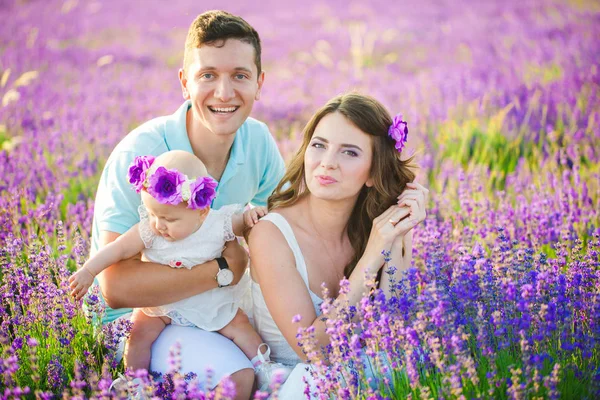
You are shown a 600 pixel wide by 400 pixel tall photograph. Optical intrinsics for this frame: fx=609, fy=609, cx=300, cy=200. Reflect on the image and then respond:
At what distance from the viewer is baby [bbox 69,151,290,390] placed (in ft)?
8.88

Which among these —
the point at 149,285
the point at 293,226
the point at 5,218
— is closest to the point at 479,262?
the point at 293,226

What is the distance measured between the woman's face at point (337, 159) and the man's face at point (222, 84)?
20.3 inches

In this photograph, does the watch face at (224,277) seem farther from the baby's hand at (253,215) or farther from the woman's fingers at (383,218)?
the woman's fingers at (383,218)

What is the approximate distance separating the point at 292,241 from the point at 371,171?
1.84 ft

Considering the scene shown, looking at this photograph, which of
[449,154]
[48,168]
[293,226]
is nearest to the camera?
[293,226]

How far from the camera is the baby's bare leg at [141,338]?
293 centimetres

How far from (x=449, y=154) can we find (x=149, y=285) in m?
3.93

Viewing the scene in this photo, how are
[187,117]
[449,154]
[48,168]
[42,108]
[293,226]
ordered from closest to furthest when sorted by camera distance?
1. [293,226]
2. [187,117]
3. [48,168]
4. [449,154]
5. [42,108]

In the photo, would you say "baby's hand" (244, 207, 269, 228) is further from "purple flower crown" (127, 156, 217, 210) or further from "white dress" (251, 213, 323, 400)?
"purple flower crown" (127, 156, 217, 210)

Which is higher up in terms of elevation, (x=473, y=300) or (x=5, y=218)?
(x=5, y=218)

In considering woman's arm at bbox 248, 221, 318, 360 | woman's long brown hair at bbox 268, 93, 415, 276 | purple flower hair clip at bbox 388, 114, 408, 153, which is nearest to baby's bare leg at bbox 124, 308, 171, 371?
woman's arm at bbox 248, 221, 318, 360

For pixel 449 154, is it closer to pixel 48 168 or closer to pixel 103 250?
pixel 48 168

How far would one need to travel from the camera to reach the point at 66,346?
2816mm

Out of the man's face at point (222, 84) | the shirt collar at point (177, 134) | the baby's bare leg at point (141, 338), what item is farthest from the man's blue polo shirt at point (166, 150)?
the baby's bare leg at point (141, 338)
